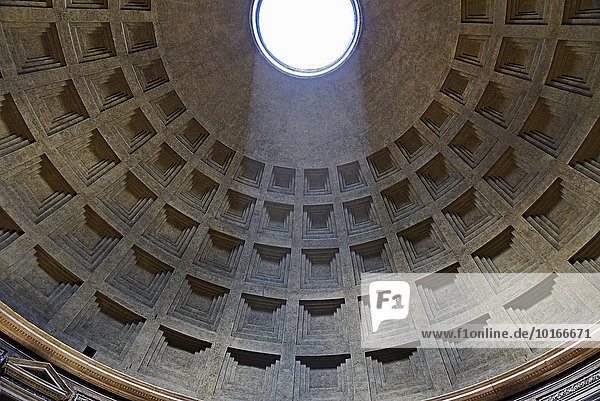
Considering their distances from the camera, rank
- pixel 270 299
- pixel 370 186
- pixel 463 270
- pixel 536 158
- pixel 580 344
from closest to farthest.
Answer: pixel 580 344
pixel 536 158
pixel 463 270
pixel 270 299
pixel 370 186

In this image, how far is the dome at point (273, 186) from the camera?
13727 millimetres

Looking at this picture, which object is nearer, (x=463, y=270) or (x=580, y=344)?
(x=580, y=344)

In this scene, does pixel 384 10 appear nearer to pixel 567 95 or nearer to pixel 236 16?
pixel 236 16

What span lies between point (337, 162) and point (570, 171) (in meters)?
8.60

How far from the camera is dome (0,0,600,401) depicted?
1373 cm

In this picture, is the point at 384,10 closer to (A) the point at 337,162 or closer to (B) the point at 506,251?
(A) the point at 337,162

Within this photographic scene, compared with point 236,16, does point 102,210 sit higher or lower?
lower

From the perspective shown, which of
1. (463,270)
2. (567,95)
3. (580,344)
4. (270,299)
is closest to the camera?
(580,344)

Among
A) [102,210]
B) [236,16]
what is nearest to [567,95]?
[236,16]

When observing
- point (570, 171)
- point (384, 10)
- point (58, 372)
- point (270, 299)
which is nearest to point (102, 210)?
point (58, 372)

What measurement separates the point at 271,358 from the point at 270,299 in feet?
7.28

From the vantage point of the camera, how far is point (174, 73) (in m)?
17.3

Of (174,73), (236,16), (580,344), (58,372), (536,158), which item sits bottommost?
(58,372)

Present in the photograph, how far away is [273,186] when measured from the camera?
19.2 m
